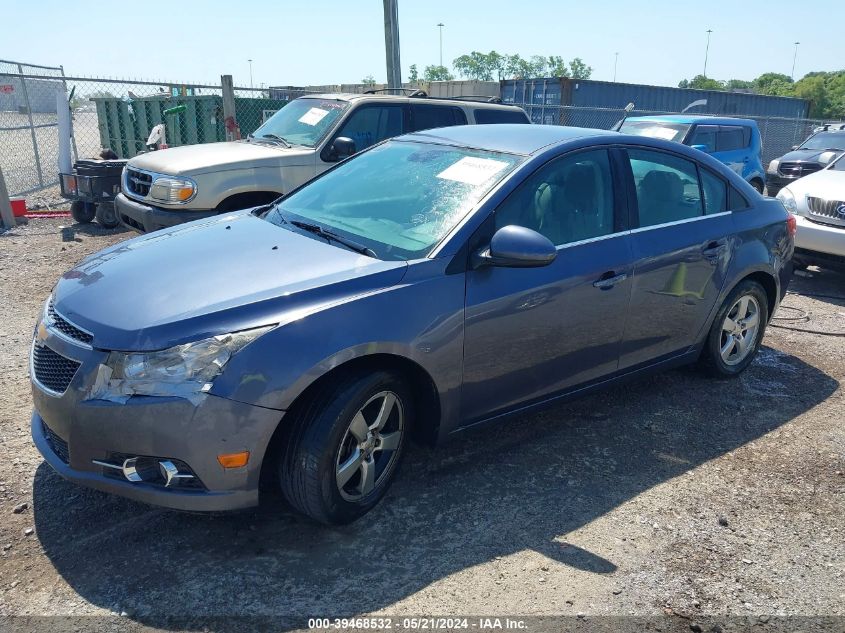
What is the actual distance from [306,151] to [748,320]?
15.1ft

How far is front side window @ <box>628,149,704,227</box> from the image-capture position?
430cm

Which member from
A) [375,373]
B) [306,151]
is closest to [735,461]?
[375,373]

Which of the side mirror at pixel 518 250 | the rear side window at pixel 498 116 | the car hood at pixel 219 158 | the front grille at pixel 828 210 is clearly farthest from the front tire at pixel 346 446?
the front grille at pixel 828 210

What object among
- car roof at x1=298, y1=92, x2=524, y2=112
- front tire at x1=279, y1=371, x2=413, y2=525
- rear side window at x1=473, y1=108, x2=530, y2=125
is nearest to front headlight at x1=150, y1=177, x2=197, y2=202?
car roof at x1=298, y1=92, x2=524, y2=112

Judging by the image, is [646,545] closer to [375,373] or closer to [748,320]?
[375,373]

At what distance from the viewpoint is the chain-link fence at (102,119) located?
1152cm

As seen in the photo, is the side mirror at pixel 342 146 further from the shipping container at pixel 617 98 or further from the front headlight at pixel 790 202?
the shipping container at pixel 617 98

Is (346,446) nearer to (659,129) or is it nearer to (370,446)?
(370,446)

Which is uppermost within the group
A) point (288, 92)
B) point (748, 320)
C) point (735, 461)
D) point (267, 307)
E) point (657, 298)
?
point (288, 92)

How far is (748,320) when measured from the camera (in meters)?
5.15

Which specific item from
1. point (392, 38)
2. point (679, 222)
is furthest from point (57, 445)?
point (392, 38)

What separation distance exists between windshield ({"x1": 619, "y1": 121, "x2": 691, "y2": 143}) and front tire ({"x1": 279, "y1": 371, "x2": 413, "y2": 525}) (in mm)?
9593

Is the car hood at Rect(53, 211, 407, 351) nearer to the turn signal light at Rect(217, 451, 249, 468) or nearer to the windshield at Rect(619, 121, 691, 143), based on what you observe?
the turn signal light at Rect(217, 451, 249, 468)

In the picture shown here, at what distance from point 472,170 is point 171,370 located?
6.37 ft
